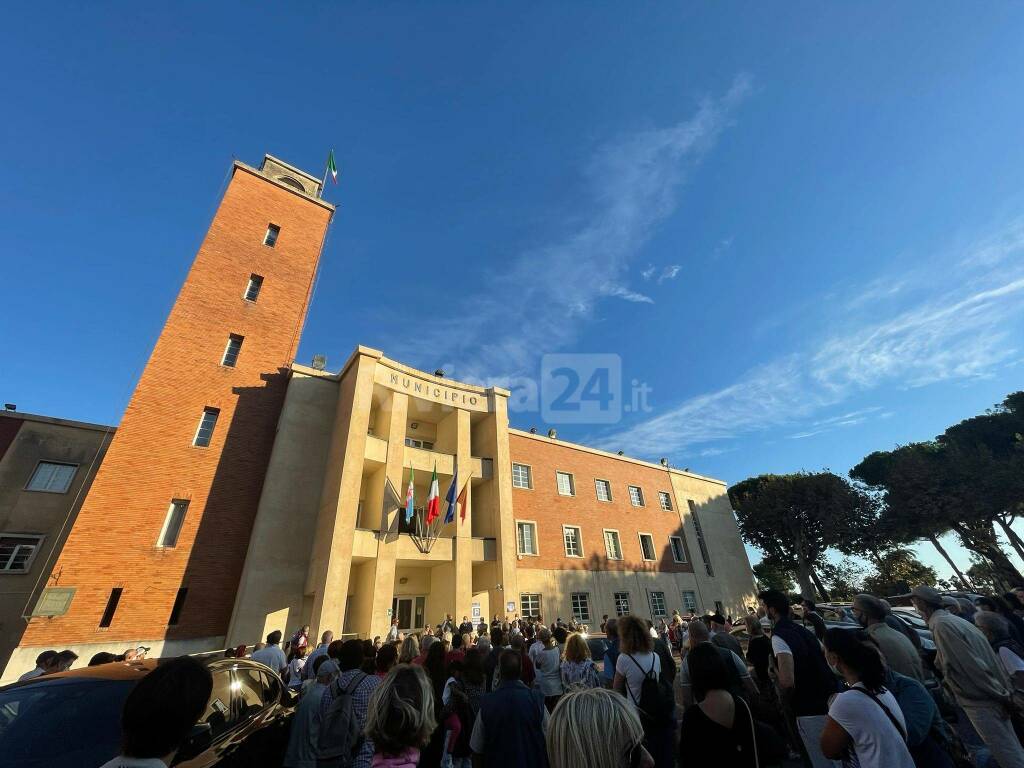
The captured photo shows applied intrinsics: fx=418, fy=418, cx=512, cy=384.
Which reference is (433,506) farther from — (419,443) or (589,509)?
(589,509)

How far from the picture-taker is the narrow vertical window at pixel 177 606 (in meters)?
14.4

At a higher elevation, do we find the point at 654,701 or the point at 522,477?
the point at 522,477

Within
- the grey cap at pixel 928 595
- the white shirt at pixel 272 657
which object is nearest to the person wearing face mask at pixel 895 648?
the grey cap at pixel 928 595

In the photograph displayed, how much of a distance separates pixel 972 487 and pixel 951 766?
39.8 meters

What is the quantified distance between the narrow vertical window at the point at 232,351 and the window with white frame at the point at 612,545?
885 inches

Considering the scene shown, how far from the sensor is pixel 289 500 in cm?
1747

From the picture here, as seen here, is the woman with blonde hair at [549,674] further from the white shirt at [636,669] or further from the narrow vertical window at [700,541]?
the narrow vertical window at [700,541]

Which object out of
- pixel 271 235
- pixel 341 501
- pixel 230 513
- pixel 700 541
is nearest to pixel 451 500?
pixel 341 501

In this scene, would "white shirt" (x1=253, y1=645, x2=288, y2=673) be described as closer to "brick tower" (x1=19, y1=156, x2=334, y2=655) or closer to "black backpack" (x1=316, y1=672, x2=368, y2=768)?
"black backpack" (x1=316, y1=672, x2=368, y2=768)

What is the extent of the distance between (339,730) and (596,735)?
3.85 m

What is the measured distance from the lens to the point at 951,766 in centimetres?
305

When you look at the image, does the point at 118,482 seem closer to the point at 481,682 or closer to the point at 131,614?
the point at 131,614

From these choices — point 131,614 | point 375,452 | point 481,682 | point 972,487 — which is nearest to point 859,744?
point 481,682

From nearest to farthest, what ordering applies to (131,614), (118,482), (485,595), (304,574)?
(131,614) < (118,482) < (304,574) < (485,595)
